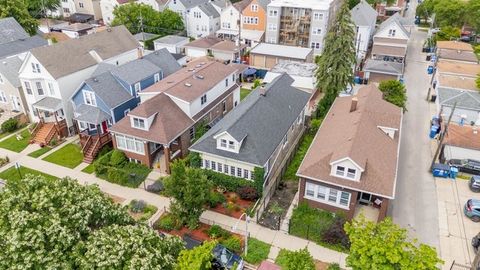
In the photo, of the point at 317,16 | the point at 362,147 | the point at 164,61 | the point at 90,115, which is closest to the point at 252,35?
the point at 317,16

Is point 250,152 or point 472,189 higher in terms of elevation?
point 250,152

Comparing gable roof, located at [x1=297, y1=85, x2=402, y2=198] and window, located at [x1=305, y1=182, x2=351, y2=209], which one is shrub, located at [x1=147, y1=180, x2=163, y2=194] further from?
window, located at [x1=305, y1=182, x2=351, y2=209]

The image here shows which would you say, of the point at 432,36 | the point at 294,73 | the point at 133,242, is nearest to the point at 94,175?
the point at 133,242

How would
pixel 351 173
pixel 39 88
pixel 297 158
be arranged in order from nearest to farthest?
pixel 351 173
pixel 297 158
pixel 39 88

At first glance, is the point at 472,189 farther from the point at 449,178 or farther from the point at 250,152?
the point at 250,152

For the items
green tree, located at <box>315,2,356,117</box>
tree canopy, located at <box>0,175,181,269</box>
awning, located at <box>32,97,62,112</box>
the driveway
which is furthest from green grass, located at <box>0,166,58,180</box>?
the driveway

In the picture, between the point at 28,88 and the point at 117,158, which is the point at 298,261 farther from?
the point at 28,88
